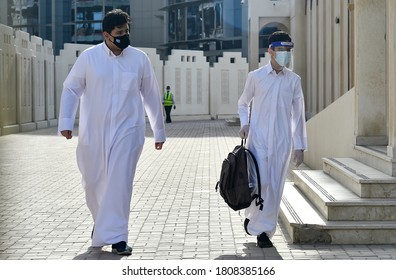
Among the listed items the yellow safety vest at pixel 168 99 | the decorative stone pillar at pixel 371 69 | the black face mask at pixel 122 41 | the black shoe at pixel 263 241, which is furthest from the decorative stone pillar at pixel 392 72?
the yellow safety vest at pixel 168 99

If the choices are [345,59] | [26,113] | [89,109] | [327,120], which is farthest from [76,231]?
[26,113]

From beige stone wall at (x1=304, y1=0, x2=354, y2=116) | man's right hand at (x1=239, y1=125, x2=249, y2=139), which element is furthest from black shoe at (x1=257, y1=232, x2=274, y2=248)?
beige stone wall at (x1=304, y1=0, x2=354, y2=116)

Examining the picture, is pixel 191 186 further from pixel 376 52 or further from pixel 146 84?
pixel 146 84

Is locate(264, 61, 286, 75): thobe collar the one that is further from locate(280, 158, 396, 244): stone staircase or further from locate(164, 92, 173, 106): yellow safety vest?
locate(164, 92, 173, 106): yellow safety vest

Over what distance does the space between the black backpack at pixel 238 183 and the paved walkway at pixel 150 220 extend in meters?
0.37

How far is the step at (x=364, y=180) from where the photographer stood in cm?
767

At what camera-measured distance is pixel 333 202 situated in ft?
24.5

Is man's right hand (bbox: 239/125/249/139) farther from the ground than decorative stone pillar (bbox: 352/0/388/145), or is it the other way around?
decorative stone pillar (bbox: 352/0/388/145)

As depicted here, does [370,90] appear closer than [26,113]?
Yes

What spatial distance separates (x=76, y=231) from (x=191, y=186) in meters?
4.30

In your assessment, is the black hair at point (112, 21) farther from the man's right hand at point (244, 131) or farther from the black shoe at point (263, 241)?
the black shoe at point (263, 241)

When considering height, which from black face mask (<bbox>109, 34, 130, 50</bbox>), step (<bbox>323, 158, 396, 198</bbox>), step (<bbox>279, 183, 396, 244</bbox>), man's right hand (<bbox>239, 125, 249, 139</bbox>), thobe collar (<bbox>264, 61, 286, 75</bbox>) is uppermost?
black face mask (<bbox>109, 34, 130, 50</bbox>)

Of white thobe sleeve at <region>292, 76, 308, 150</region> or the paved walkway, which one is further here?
white thobe sleeve at <region>292, 76, 308, 150</region>

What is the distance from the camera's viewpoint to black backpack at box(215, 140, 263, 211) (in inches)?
284
